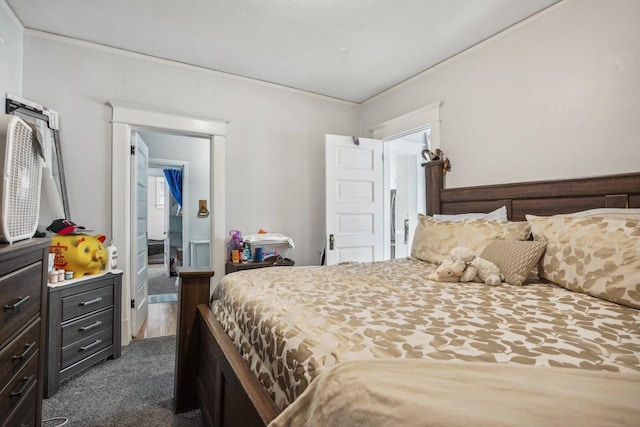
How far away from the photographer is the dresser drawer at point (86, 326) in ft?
6.89

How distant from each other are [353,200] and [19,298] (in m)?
2.93

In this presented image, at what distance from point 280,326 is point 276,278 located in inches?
26.2

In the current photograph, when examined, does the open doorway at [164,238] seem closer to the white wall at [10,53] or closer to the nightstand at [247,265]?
the nightstand at [247,265]

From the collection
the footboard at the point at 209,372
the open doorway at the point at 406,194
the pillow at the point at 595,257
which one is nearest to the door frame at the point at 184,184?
the open doorway at the point at 406,194

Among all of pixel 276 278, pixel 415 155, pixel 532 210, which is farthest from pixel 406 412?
pixel 415 155

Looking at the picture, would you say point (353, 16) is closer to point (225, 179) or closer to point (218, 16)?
point (218, 16)

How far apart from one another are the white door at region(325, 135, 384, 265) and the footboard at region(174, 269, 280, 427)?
6.04ft

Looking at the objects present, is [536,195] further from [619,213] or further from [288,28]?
[288,28]

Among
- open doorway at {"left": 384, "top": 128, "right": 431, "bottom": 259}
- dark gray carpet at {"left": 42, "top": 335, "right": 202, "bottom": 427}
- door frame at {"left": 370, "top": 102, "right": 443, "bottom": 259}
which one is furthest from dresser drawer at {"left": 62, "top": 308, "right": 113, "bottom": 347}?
open doorway at {"left": 384, "top": 128, "right": 431, "bottom": 259}

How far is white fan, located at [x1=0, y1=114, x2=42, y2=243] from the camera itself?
107 cm

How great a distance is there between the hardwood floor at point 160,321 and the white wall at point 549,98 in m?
3.07

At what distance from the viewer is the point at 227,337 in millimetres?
1365

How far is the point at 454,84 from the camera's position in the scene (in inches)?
113

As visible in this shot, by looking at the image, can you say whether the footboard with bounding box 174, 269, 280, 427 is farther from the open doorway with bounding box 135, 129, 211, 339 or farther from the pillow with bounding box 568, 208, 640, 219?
the pillow with bounding box 568, 208, 640, 219
